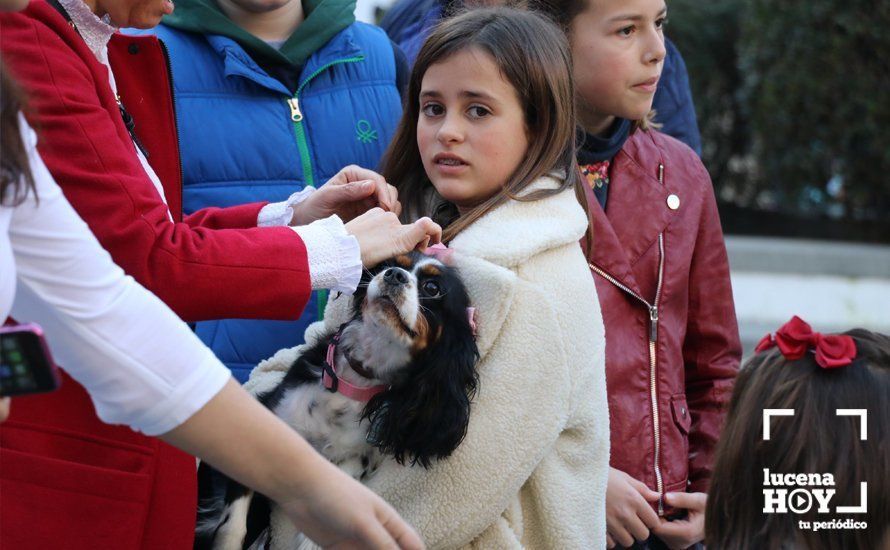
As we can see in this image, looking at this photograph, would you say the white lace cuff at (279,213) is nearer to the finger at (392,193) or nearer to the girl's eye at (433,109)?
the finger at (392,193)

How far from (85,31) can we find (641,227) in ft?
5.05

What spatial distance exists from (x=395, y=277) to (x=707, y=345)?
1.16 meters

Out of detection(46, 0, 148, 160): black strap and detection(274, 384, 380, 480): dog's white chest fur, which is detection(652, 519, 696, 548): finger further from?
detection(46, 0, 148, 160): black strap

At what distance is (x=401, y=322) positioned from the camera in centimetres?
255

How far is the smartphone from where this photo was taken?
1.59 meters

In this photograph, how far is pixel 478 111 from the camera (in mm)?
2830

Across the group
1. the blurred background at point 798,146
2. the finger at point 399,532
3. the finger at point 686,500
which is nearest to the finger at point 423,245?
the finger at point 399,532

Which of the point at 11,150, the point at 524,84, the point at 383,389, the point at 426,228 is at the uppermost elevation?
the point at 11,150

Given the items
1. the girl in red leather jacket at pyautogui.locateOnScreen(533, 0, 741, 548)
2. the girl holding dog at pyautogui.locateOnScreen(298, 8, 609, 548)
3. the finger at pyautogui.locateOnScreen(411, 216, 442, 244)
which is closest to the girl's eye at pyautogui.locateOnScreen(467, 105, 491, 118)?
the girl holding dog at pyautogui.locateOnScreen(298, 8, 609, 548)

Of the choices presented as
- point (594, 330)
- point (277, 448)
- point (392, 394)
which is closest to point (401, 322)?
point (392, 394)

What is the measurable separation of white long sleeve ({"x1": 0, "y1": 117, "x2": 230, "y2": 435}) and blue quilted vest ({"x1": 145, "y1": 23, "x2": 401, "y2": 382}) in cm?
137

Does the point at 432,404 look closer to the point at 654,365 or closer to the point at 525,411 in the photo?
the point at 525,411

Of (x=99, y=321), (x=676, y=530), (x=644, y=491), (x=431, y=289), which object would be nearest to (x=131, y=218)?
(x=99, y=321)

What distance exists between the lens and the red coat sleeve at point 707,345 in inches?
130
